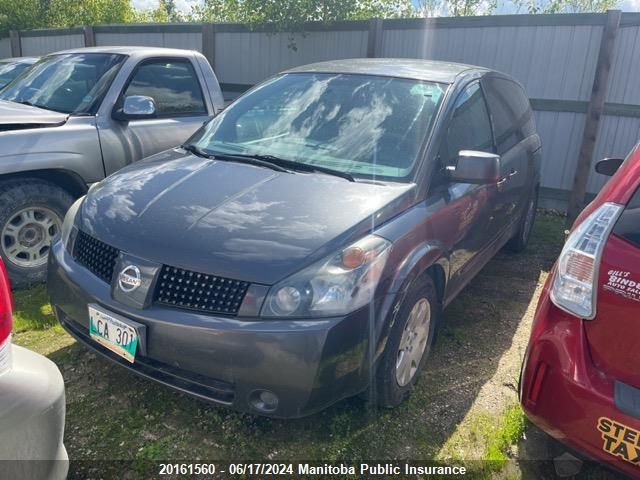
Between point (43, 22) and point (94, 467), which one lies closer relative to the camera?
point (94, 467)

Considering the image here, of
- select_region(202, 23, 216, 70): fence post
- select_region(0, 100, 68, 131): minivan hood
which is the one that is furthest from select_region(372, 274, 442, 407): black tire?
select_region(202, 23, 216, 70): fence post

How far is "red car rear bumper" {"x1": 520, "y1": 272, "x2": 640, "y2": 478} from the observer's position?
1833 millimetres

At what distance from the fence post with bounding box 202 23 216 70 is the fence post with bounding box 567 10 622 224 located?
594 cm

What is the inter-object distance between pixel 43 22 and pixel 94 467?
15.9 meters

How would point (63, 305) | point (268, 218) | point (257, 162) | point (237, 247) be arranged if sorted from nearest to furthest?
point (237, 247), point (268, 218), point (63, 305), point (257, 162)

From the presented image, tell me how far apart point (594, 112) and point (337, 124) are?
14.6 ft

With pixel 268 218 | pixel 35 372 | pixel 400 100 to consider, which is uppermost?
pixel 400 100

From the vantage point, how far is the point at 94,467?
2287mm

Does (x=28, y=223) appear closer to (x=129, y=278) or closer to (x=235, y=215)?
(x=129, y=278)

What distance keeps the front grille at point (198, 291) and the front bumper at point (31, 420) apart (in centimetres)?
67

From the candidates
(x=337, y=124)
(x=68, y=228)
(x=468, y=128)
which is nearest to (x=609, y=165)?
(x=468, y=128)

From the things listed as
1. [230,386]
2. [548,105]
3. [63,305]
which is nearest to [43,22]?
[548,105]

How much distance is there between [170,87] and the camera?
15.8 feet

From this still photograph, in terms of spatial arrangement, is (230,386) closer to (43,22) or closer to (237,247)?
(237,247)
